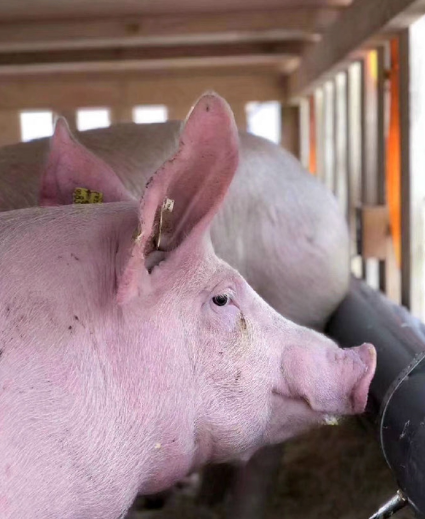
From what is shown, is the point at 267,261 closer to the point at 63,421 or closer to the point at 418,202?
the point at 418,202

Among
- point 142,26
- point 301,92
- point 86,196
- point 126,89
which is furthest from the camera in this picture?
point 126,89

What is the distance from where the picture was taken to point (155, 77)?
4324mm

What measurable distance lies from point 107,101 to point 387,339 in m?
2.88

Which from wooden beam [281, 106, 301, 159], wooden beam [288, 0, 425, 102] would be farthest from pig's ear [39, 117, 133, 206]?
wooden beam [281, 106, 301, 159]

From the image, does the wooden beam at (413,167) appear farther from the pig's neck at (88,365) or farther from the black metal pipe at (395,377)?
the pig's neck at (88,365)

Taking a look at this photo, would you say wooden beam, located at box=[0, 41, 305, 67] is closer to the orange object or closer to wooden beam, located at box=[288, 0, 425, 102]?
wooden beam, located at box=[288, 0, 425, 102]

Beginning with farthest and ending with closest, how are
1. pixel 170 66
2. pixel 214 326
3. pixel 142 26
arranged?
1. pixel 170 66
2. pixel 142 26
3. pixel 214 326

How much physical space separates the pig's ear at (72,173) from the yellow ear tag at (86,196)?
0.16 ft

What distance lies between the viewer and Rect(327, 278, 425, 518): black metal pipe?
Answer: 4.50ft

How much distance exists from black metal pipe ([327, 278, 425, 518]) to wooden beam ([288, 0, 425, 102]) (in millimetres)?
769

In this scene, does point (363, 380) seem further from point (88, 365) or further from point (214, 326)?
point (88, 365)

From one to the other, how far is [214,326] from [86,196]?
0.34 meters

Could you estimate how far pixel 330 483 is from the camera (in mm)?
2424

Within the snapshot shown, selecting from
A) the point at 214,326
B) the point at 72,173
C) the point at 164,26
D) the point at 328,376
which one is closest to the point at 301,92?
the point at 164,26
